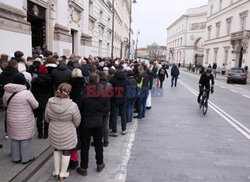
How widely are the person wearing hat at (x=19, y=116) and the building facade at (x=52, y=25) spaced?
4.31 m

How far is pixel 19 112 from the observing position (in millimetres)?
3729

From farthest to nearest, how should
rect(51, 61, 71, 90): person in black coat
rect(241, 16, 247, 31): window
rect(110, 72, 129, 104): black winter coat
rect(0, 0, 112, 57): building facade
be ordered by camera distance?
rect(241, 16, 247, 31): window < rect(0, 0, 112, 57): building facade < rect(110, 72, 129, 104): black winter coat < rect(51, 61, 71, 90): person in black coat

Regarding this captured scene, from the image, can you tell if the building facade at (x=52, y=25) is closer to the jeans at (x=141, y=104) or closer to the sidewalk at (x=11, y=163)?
the sidewalk at (x=11, y=163)

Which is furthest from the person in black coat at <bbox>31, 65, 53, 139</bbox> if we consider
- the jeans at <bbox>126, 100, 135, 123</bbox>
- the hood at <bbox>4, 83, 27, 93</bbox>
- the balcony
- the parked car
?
the balcony

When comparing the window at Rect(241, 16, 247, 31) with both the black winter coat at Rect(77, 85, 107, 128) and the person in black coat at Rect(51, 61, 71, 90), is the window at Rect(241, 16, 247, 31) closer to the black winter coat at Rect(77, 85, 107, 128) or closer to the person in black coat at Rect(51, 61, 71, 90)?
the person in black coat at Rect(51, 61, 71, 90)

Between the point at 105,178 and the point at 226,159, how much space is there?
2538 mm

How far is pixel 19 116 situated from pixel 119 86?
2.37 m

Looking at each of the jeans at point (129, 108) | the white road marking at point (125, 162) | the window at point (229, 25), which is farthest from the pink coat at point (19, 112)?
the window at point (229, 25)

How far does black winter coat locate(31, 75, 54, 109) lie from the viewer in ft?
15.7

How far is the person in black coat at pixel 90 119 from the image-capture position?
3.57m

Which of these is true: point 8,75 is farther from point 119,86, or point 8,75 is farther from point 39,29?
point 39,29

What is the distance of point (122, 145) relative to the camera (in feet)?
16.3

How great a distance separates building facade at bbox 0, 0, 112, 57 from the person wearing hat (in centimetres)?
431

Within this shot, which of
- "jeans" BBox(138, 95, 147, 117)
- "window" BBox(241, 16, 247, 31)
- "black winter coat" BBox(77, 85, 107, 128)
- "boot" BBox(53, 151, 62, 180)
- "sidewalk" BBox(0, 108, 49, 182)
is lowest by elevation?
"sidewalk" BBox(0, 108, 49, 182)
